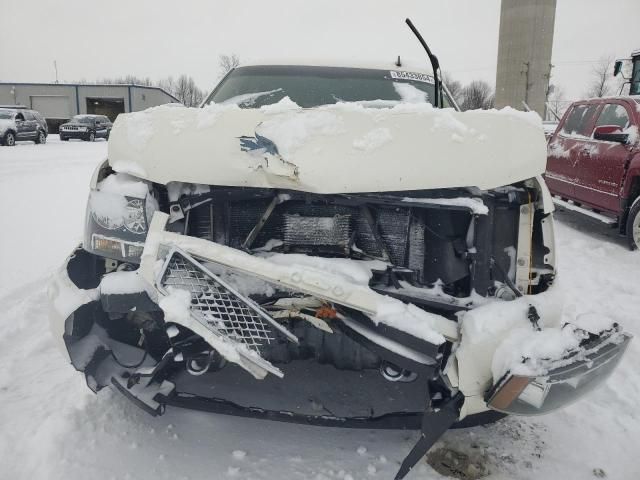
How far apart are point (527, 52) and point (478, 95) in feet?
81.1

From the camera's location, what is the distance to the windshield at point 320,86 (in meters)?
3.20

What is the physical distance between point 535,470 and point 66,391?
2280mm

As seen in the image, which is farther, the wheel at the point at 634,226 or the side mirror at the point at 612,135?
the side mirror at the point at 612,135

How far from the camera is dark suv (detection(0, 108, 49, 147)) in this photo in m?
18.4

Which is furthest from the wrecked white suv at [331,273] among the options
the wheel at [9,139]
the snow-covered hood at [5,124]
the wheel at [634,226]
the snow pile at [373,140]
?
the wheel at [9,139]

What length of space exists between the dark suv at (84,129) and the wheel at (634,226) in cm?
2449

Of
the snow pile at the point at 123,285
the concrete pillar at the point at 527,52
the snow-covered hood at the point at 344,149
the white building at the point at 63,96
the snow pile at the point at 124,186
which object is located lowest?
the snow pile at the point at 123,285

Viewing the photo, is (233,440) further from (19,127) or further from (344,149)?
(19,127)

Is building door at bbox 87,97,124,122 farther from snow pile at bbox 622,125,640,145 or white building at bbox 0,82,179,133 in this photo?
snow pile at bbox 622,125,640,145

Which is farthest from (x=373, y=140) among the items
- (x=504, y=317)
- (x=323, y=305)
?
(x=504, y=317)

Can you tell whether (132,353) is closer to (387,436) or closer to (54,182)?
(387,436)

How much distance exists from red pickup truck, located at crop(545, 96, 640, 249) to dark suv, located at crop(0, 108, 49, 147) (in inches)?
760

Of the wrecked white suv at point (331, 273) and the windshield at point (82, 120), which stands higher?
the windshield at point (82, 120)

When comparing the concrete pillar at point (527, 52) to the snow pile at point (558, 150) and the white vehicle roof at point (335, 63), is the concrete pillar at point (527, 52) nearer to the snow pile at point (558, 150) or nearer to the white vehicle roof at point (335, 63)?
the snow pile at point (558, 150)
